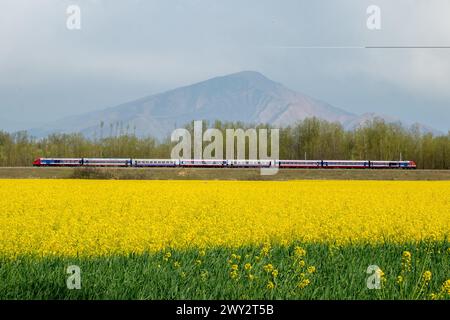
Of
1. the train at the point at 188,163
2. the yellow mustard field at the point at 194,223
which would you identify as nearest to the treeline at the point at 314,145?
the train at the point at 188,163

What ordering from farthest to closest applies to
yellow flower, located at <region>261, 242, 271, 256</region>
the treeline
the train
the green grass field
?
the train → the treeline → yellow flower, located at <region>261, 242, 271, 256</region> → the green grass field

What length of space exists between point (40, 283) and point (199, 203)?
424 inches

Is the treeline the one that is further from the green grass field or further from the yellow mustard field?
the green grass field

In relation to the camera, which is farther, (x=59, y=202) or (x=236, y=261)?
(x=59, y=202)

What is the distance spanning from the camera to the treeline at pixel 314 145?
2167 inches

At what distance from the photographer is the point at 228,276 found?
6977mm

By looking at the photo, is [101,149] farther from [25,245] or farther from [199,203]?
[25,245]

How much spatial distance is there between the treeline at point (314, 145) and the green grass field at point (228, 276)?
4378 centimetres

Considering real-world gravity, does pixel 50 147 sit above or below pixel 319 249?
above

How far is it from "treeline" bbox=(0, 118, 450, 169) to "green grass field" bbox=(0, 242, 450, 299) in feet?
144

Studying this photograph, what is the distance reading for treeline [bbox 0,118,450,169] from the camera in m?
55.0

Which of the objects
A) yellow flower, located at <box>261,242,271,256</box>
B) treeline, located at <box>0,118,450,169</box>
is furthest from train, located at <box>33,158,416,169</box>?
yellow flower, located at <box>261,242,271,256</box>
